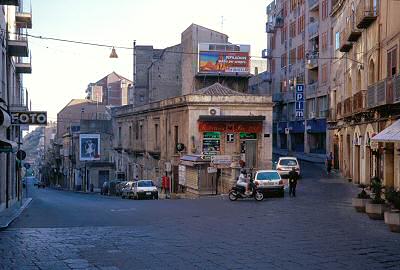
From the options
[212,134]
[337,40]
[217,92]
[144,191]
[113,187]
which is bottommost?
[113,187]

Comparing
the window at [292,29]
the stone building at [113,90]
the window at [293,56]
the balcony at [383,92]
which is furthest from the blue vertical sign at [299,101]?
the stone building at [113,90]

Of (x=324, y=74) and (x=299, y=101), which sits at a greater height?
(x=324, y=74)

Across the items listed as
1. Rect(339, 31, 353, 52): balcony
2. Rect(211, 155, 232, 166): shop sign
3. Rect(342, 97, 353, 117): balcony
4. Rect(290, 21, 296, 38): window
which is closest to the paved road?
Rect(342, 97, 353, 117): balcony

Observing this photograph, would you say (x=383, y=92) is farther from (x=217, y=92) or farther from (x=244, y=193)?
(x=217, y=92)

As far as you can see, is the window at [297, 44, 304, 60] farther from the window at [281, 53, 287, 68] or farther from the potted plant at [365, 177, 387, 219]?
the potted plant at [365, 177, 387, 219]

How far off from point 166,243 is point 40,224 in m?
6.71

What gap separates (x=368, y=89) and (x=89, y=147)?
4781 cm

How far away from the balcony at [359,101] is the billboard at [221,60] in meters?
33.1

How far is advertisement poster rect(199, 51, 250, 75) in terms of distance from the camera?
64.4 metres

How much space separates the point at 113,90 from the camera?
106m

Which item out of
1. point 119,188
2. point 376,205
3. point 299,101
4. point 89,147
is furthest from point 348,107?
point 89,147

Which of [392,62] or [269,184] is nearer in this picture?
[392,62]

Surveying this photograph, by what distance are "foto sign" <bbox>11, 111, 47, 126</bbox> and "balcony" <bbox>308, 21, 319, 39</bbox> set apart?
1435 inches

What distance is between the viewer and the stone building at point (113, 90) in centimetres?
10362
